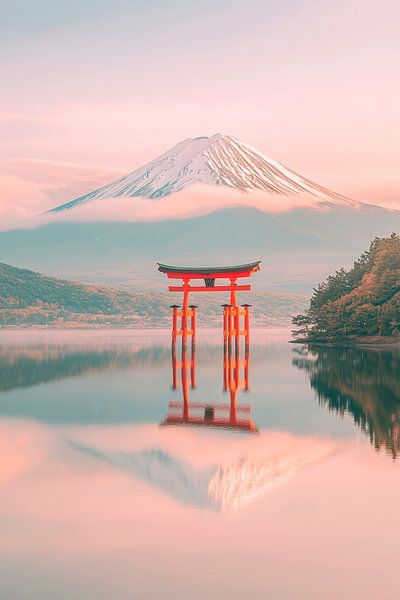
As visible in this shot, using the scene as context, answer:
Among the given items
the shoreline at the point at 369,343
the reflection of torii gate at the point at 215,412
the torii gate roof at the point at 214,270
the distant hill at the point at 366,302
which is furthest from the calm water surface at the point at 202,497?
the torii gate roof at the point at 214,270

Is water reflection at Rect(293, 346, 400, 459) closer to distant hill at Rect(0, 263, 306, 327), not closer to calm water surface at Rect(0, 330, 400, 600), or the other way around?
calm water surface at Rect(0, 330, 400, 600)

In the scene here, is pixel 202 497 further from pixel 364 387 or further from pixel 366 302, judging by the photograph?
pixel 366 302

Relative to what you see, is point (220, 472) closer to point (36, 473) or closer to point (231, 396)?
point (36, 473)

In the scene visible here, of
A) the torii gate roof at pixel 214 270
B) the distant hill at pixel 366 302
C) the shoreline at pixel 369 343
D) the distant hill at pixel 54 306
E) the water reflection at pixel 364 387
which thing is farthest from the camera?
the distant hill at pixel 54 306

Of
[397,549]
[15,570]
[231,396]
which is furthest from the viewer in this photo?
[231,396]

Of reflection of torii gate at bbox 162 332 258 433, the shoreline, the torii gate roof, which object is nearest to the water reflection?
the shoreline

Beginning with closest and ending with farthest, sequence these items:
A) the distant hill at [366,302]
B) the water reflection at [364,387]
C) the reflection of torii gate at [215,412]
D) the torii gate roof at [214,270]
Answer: the water reflection at [364,387] < the reflection of torii gate at [215,412] < the distant hill at [366,302] < the torii gate roof at [214,270]

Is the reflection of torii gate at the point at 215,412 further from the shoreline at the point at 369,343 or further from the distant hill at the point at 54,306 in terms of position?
the distant hill at the point at 54,306

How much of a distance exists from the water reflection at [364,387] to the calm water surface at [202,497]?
0.18m

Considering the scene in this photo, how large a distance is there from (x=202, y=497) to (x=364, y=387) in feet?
76.1

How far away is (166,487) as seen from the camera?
19109mm

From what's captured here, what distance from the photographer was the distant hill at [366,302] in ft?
237

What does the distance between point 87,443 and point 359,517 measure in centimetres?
1121

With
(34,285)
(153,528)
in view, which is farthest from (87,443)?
(34,285)
